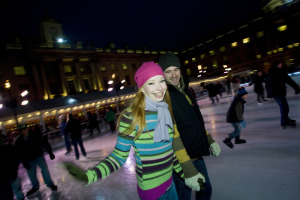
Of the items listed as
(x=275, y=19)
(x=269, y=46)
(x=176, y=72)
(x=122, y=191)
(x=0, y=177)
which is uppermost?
(x=275, y=19)

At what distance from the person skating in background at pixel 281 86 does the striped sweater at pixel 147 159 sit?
4395 mm

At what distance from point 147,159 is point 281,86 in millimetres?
4640

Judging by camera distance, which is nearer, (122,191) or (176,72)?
(176,72)

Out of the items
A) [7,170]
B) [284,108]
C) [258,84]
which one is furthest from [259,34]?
[7,170]

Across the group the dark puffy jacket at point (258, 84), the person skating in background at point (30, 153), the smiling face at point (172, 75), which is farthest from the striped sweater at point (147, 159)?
the dark puffy jacket at point (258, 84)

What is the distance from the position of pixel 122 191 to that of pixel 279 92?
15.0ft

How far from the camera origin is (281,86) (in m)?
4.25

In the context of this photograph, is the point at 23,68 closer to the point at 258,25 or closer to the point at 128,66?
A: the point at 128,66

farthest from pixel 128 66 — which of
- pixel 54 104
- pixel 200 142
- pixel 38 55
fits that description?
pixel 200 142

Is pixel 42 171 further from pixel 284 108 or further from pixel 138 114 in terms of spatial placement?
pixel 284 108

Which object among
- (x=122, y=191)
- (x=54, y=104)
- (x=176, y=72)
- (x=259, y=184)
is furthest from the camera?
(x=54, y=104)

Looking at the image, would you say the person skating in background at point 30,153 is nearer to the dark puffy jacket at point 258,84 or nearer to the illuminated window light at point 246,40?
the dark puffy jacket at point 258,84

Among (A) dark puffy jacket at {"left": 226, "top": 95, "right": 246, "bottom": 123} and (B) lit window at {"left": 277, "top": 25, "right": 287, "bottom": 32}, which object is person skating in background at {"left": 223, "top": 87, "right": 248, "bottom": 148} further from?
(B) lit window at {"left": 277, "top": 25, "right": 287, "bottom": 32}

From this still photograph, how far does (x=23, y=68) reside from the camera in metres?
19.2
